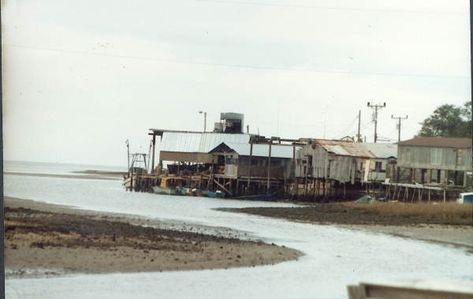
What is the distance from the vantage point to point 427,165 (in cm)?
1619

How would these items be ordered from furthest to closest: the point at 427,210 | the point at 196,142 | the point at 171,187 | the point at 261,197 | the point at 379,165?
the point at 171,187 → the point at 261,197 → the point at 196,142 → the point at 379,165 → the point at 427,210

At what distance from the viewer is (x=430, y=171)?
16.5 meters

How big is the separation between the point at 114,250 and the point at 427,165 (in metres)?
9.95

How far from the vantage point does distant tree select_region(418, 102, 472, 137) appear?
4.62 metres

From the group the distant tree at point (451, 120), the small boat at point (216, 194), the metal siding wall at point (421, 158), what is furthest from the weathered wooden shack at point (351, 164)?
the small boat at point (216, 194)

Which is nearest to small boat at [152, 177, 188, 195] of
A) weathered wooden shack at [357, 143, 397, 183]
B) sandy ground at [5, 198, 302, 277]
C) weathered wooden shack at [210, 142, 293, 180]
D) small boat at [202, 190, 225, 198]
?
small boat at [202, 190, 225, 198]

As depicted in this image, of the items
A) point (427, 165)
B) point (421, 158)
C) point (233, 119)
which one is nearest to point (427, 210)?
point (427, 165)

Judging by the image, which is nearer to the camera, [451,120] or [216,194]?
[451,120]

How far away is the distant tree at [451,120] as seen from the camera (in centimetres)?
462

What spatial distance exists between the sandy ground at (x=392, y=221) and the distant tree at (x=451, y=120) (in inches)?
154

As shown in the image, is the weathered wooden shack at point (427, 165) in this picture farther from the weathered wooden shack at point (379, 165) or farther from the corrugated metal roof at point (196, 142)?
the corrugated metal roof at point (196, 142)

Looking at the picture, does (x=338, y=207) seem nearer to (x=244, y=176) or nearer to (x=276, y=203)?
(x=276, y=203)

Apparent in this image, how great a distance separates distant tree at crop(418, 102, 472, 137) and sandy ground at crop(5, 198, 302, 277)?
3.28m

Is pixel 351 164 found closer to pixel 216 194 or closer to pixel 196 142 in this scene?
pixel 196 142
